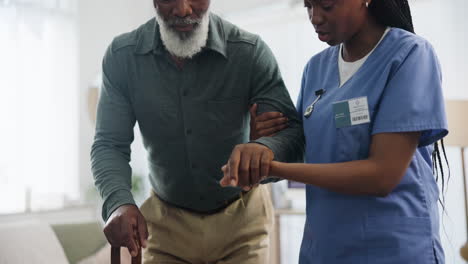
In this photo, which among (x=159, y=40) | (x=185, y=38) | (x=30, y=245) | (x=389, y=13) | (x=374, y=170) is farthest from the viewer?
(x=30, y=245)

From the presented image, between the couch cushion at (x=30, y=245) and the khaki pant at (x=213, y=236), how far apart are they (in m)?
1.88

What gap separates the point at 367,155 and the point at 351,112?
90 millimetres

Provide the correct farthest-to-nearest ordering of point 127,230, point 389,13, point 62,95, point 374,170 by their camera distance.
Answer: point 62,95 < point 127,230 < point 389,13 < point 374,170

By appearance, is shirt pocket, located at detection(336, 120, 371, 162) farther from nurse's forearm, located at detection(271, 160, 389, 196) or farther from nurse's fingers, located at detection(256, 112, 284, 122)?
nurse's fingers, located at detection(256, 112, 284, 122)

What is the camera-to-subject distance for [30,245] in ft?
10.5

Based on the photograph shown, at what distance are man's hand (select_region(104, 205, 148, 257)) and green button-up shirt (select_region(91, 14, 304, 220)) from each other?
0.21 metres

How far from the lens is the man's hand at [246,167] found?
993mm

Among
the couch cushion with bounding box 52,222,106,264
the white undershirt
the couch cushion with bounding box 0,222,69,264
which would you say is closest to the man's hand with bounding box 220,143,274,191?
the white undershirt

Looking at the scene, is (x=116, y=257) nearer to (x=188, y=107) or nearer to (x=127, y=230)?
(x=127, y=230)

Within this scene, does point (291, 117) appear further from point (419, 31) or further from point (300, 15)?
point (300, 15)

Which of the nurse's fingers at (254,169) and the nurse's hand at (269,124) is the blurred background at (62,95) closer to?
the nurse's hand at (269,124)

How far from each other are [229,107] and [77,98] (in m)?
3.57

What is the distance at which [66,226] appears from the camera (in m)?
3.54

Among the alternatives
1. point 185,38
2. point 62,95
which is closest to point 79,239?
point 62,95
